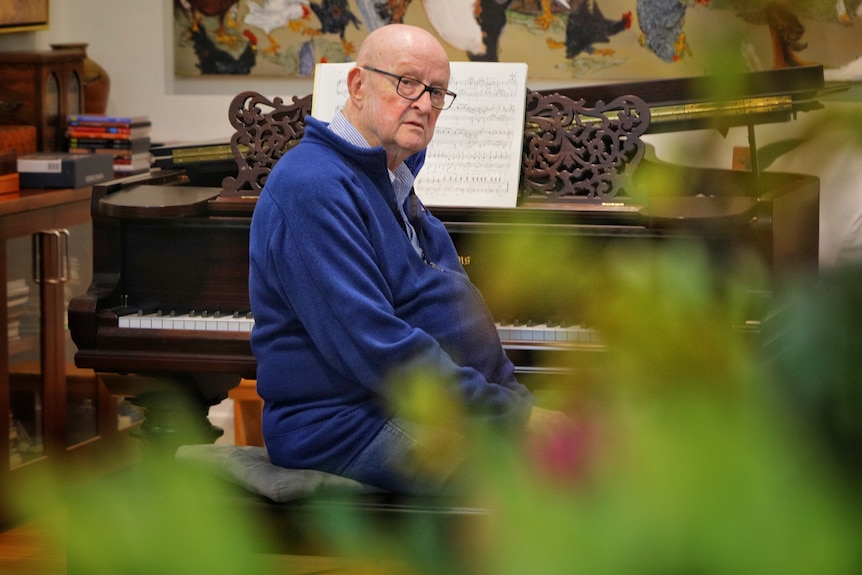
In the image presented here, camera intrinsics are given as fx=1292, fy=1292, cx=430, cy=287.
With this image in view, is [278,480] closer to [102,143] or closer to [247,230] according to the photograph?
[247,230]

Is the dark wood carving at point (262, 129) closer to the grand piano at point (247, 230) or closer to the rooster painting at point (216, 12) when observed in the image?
the grand piano at point (247, 230)

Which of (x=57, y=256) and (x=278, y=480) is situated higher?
(x=57, y=256)

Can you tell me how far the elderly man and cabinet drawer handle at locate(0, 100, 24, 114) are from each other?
233 cm

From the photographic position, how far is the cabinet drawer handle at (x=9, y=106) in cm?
422

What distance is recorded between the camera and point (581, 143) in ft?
9.08

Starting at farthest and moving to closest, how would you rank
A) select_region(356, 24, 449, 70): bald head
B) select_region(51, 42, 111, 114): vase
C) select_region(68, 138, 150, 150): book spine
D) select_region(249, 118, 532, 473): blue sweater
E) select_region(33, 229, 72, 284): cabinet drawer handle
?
select_region(51, 42, 111, 114): vase < select_region(68, 138, 150, 150): book spine < select_region(33, 229, 72, 284): cabinet drawer handle < select_region(356, 24, 449, 70): bald head < select_region(249, 118, 532, 473): blue sweater

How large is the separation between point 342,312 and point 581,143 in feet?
3.10

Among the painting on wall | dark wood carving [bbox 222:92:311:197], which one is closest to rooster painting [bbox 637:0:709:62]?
the painting on wall

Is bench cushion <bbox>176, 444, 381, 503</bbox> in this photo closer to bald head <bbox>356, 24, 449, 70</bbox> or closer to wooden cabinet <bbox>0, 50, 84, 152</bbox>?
bald head <bbox>356, 24, 449, 70</bbox>

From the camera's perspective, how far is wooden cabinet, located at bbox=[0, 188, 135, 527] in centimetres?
378

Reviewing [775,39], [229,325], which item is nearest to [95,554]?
[775,39]

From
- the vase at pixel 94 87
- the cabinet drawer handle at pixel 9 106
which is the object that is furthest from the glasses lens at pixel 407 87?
the vase at pixel 94 87

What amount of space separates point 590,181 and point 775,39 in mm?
2342

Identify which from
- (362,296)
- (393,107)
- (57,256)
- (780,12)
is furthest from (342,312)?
(57,256)
